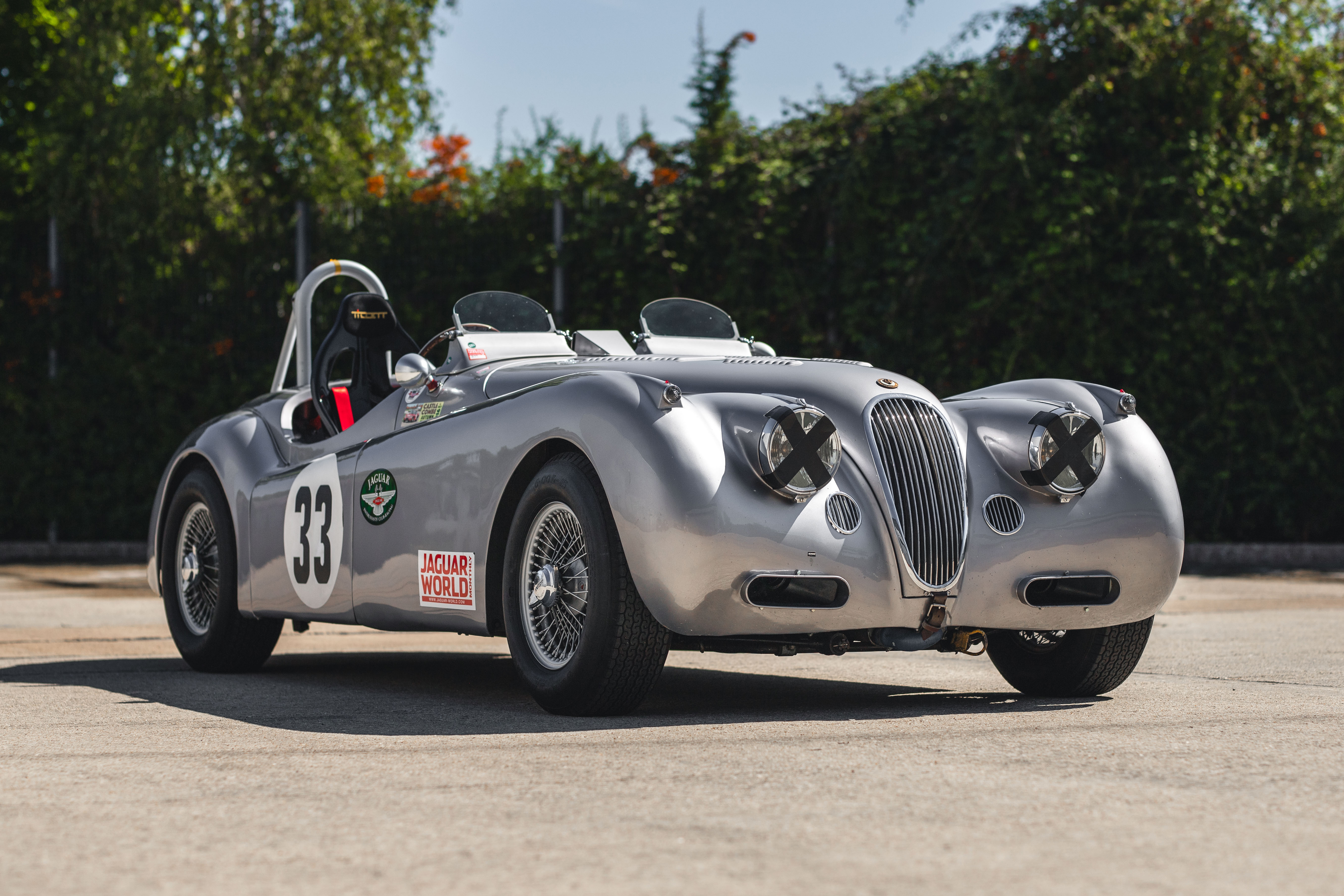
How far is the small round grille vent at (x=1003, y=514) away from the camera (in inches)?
214

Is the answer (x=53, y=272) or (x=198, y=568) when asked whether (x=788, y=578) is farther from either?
(x=53, y=272)

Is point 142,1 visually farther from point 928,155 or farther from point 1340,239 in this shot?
point 1340,239

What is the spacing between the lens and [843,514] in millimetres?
5180

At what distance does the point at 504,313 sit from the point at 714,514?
2402 mm

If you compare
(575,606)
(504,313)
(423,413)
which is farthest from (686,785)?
(504,313)

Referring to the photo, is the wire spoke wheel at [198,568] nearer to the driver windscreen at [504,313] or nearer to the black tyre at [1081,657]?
the driver windscreen at [504,313]

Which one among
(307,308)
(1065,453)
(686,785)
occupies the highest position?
(307,308)

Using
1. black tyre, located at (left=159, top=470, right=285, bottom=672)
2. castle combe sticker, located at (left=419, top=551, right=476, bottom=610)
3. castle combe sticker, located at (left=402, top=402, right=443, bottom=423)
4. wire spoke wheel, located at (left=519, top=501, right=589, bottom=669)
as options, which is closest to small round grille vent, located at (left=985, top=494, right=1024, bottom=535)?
wire spoke wheel, located at (left=519, top=501, right=589, bottom=669)

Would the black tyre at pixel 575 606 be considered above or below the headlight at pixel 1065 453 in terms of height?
below

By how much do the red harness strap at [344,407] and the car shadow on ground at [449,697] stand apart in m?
1.15

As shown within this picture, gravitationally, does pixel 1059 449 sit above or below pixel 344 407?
below

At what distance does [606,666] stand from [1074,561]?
170 cm

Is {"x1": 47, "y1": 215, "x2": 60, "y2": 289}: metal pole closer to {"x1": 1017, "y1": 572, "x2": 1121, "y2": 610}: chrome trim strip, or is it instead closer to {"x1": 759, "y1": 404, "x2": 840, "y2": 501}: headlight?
{"x1": 759, "y1": 404, "x2": 840, "y2": 501}: headlight

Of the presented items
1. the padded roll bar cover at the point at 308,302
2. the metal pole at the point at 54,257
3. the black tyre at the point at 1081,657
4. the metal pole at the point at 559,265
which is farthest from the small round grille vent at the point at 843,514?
the metal pole at the point at 54,257
